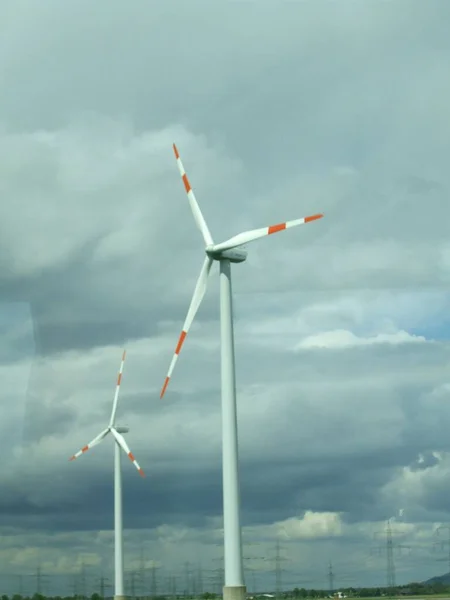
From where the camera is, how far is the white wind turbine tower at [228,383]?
6212cm

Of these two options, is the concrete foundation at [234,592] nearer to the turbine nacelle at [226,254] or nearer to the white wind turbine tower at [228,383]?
the white wind turbine tower at [228,383]

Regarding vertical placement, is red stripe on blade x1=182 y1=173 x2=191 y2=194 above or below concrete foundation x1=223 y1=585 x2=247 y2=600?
above

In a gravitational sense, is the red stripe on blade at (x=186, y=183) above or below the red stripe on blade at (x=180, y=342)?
above

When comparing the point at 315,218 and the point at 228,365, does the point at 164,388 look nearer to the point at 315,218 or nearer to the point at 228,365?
the point at 228,365

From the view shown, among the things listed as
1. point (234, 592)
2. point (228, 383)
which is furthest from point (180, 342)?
point (234, 592)

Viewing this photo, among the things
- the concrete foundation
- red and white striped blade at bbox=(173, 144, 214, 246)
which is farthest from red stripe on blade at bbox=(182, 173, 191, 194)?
the concrete foundation

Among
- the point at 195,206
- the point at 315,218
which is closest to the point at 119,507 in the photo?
the point at 195,206

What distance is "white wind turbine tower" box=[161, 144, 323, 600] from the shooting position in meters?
62.1

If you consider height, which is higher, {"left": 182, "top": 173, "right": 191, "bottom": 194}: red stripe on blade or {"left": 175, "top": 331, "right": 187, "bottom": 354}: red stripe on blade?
{"left": 182, "top": 173, "right": 191, "bottom": 194}: red stripe on blade

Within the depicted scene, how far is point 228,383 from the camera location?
6512 centimetres

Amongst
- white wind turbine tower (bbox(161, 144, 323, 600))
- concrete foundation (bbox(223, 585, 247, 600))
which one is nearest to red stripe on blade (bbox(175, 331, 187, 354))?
white wind turbine tower (bbox(161, 144, 323, 600))

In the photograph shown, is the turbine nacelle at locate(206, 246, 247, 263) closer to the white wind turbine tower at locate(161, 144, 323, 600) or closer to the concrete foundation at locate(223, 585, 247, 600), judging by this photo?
the white wind turbine tower at locate(161, 144, 323, 600)

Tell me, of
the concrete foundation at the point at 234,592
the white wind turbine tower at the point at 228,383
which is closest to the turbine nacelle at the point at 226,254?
the white wind turbine tower at the point at 228,383

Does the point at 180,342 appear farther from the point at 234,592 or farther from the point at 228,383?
the point at 234,592
